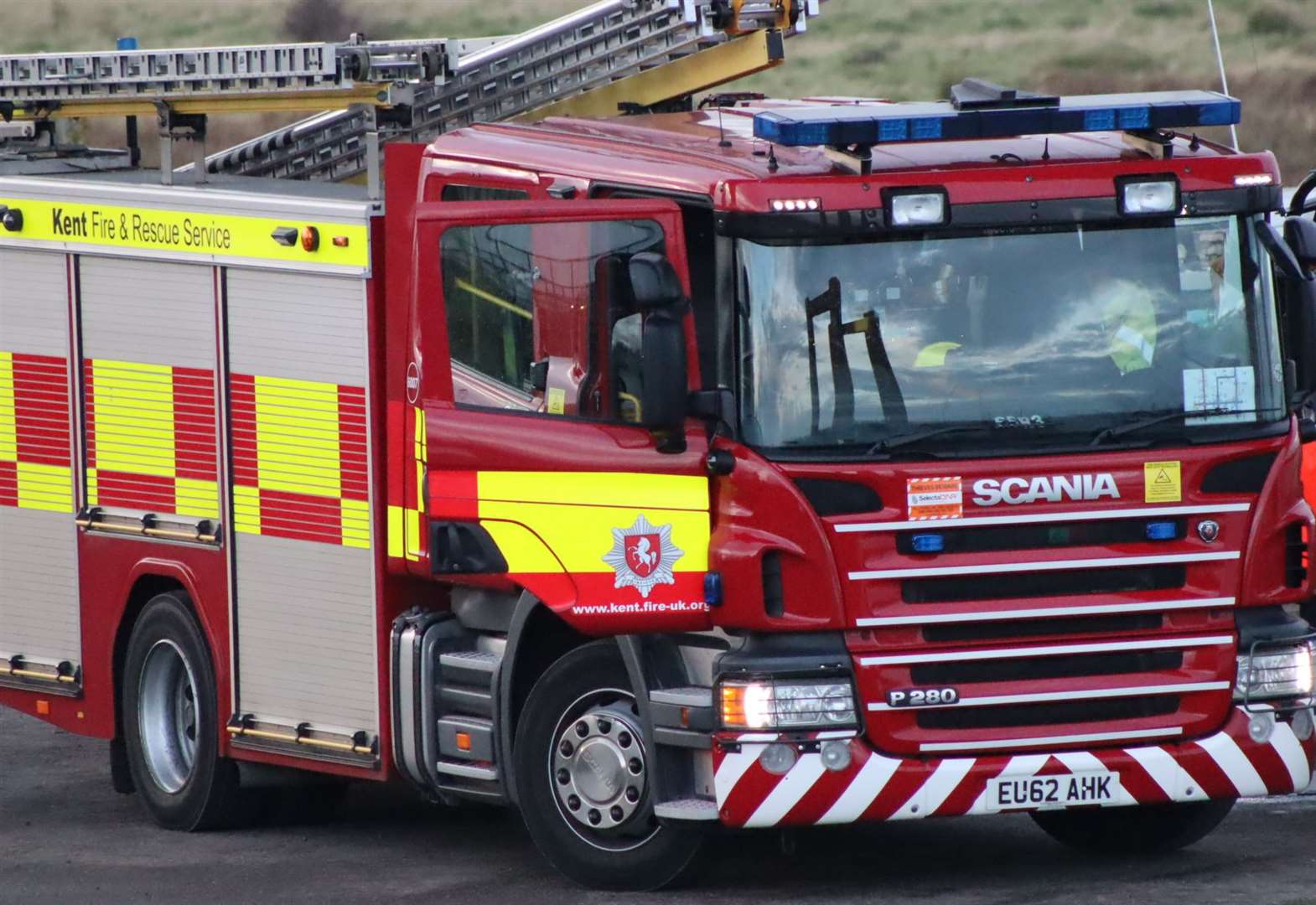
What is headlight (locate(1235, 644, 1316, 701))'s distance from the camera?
28.8 feet

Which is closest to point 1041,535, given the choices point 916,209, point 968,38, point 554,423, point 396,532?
point 916,209

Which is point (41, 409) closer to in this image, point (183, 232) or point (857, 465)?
point (183, 232)

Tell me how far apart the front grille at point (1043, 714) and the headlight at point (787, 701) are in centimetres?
31

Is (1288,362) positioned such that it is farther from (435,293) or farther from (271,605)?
(271,605)

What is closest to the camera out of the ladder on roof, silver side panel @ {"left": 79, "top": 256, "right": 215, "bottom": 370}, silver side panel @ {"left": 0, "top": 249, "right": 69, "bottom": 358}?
the ladder on roof

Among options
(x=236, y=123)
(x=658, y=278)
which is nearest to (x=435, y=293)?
(x=658, y=278)

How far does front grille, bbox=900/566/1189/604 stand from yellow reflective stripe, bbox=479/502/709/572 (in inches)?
27.0

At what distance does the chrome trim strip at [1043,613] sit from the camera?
335 inches

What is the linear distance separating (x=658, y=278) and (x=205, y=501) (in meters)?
3.08

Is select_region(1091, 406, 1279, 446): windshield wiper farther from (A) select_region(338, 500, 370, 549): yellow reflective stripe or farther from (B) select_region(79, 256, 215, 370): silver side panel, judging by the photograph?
(B) select_region(79, 256, 215, 370): silver side panel

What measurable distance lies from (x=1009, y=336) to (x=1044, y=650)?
1.02 m

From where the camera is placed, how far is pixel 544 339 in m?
9.07

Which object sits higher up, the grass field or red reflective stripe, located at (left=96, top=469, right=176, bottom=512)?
the grass field

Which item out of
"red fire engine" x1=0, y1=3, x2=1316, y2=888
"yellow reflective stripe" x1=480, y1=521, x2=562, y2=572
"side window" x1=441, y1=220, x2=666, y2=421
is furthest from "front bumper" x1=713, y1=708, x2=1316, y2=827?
"side window" x1=441, y1=220, x2=666, y2=421
